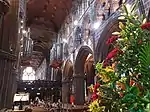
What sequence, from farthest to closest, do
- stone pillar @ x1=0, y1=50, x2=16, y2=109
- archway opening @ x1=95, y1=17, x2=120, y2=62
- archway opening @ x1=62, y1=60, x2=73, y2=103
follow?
archway opening @ x1=62, y1=60, x2=73, y2=103 < archway opening @ x1=95, y1=17, x2=120, y2=62 < stone pillar @ x1=0, y1=50, x2=16, y2=109

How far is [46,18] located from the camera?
26.7 m

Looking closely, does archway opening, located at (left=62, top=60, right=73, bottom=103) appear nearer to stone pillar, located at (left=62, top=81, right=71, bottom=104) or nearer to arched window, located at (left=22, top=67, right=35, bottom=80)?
stone pillar, located at (left=62, top=81, right=71, bottom=104)

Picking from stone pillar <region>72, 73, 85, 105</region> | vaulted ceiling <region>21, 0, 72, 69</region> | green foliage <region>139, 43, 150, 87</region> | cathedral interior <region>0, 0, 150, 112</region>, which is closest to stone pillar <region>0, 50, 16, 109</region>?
cathedral interior <region>0, 0, 150, 112</region>

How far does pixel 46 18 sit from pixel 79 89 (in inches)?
480

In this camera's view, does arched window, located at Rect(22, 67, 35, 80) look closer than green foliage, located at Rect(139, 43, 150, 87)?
No

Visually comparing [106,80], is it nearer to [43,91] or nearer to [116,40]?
[116,40]

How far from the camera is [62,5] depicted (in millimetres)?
23000

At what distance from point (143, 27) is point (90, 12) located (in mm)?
13239

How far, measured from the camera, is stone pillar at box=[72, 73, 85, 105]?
685 inches

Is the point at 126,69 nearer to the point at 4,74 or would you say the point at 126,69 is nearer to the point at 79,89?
the point at 4,74

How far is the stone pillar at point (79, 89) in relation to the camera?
17.4 m

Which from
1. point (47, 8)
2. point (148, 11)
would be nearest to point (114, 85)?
point (148, 11)

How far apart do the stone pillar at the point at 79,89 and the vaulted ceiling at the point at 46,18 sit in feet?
25.7

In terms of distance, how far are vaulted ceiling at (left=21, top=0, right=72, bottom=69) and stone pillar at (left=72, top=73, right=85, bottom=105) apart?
25.7 feet
